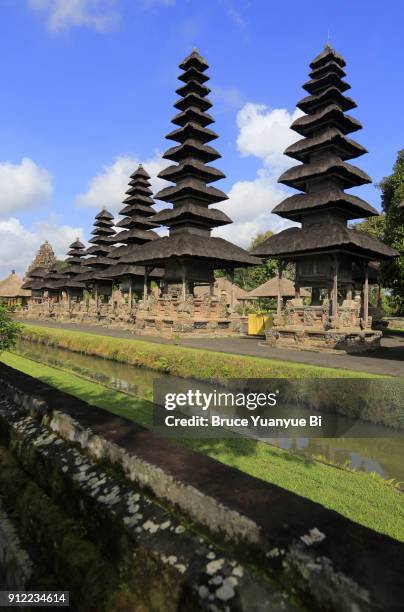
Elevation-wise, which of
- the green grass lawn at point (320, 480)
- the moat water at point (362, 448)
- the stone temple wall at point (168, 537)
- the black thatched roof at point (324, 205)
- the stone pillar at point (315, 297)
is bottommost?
the moat water at point (362, 448)

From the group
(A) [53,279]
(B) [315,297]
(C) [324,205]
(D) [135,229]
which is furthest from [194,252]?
(A) [53,279]

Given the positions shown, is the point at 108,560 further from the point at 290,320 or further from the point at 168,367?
the point at 290,320

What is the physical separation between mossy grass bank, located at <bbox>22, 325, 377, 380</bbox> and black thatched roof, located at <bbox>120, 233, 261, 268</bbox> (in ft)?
24.1

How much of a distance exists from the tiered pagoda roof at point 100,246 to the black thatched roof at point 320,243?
23.4 meters

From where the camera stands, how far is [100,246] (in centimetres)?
4162

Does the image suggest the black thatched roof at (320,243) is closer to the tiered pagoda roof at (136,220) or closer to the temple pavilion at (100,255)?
the tiered pagoda roof at (136,220)

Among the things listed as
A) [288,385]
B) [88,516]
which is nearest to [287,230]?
[288,385]

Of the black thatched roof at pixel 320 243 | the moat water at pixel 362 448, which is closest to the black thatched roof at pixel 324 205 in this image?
the black thatched roof at pixel 320 243

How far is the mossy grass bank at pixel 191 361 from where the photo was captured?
9477mm

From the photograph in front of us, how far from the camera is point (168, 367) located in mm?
12906

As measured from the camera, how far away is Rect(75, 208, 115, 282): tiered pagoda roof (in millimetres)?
39312

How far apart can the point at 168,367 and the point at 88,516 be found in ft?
36.1

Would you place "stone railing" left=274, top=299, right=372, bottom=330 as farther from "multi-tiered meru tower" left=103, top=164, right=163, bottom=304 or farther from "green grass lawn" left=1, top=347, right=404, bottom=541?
"multi-tiered meru tower" left=103, top=164, right=163, bottom=304

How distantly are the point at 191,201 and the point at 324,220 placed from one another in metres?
10.0
